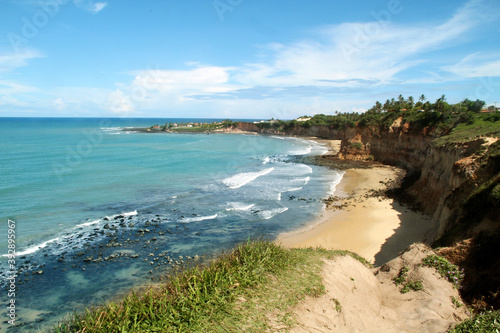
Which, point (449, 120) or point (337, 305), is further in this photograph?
point (449, 120)

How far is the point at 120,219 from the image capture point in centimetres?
2433

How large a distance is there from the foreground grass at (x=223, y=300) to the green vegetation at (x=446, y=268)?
4112mm

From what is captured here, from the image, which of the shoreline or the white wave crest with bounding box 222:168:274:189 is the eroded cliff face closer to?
the shoreline

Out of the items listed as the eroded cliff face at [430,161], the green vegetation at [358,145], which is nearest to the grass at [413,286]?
the eroded cliff face at [430,161]

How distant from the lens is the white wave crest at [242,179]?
122 ft

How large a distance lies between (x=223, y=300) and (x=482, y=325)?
20.3ft

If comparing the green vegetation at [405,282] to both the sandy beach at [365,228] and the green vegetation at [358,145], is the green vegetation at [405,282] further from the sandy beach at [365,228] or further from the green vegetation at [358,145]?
the green vegetation at [358,145]

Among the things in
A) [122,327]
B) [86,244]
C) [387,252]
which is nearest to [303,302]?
[122,327]

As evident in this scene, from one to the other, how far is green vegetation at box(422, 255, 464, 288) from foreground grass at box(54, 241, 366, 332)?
4112 mm

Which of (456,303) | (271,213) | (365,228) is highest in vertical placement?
(456,303)

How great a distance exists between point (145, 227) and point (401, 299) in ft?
59.4

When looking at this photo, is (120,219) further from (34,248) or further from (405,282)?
(405,282)

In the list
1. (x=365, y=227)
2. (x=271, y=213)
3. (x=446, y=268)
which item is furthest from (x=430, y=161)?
(x=446, y=268)

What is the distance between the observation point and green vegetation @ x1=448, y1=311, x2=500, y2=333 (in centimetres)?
693
